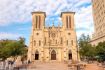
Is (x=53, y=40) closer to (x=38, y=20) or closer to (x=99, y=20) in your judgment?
(x=38, y=20)

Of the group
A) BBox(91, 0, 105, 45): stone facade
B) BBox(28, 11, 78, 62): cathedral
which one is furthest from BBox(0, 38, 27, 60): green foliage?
BBox(91, 0, 105, 45): stone facade

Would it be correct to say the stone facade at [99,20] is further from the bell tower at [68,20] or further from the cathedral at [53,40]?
the bell tower at [68,20]

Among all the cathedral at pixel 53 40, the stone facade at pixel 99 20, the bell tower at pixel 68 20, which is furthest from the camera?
the bell tower at pixel 68 20

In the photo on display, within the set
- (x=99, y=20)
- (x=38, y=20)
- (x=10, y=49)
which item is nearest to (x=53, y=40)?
(x=38, y=20)

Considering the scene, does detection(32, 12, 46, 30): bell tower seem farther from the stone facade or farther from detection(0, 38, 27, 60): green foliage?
detection(0, 38, 27, 60): green foliage

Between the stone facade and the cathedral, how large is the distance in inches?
382

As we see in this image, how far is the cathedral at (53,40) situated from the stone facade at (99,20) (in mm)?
9713

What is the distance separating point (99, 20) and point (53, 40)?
65.4 ft

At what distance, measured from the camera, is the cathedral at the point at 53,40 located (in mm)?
64312

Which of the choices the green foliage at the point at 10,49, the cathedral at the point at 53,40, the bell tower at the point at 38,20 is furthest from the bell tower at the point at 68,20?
the green foliage at the point at 10,49

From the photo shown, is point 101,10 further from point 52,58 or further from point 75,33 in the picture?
point 52,58

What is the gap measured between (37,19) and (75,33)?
51.1 ft

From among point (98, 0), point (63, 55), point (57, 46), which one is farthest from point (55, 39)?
point (98, 0)

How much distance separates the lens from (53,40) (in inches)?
2648
